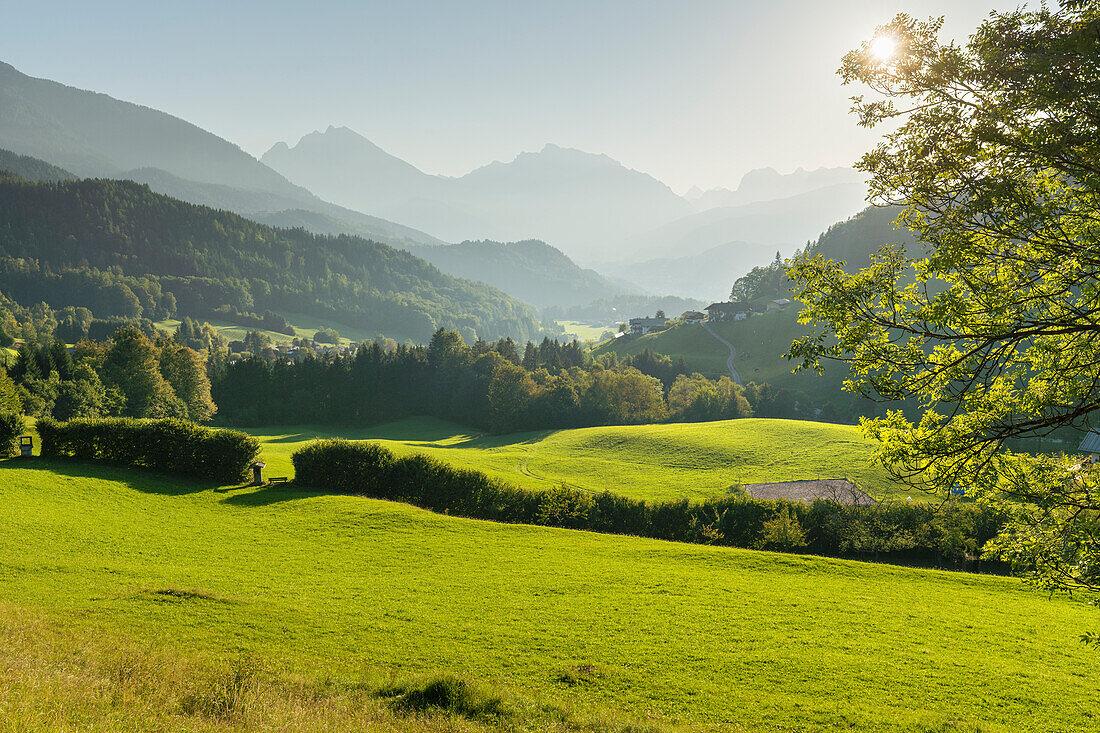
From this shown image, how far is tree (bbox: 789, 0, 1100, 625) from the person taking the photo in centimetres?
927

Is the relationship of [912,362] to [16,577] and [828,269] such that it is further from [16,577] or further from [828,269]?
[16,577]

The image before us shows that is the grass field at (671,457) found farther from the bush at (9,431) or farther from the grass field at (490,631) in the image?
the grass field at (490,631)

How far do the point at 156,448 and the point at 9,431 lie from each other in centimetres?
1021

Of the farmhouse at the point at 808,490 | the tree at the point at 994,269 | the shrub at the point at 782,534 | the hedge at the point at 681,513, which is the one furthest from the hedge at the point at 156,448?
the farmhouse at the point at 808,490

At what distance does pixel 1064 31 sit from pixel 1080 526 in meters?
9.58

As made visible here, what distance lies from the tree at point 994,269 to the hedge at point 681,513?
30.6 meters

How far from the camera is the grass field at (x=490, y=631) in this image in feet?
45.5

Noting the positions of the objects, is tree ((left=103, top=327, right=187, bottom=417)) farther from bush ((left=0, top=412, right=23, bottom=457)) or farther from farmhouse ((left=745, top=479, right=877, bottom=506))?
farmhouse ((left=745, top=479, right=877, bottom=506))

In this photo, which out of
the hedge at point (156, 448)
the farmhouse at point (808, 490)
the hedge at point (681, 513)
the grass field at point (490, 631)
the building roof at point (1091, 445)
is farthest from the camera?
the building roof at point (1091, 445)

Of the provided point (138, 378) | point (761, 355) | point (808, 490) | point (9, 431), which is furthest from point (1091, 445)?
point (138, 378)

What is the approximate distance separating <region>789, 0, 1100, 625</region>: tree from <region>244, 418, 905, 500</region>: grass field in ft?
150

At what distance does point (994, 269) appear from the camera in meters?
11.4

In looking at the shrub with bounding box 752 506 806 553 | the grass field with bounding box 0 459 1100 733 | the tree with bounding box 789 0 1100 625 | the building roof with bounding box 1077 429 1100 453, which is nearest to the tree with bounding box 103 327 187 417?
the grass field with bounding box 0 459 1100 733

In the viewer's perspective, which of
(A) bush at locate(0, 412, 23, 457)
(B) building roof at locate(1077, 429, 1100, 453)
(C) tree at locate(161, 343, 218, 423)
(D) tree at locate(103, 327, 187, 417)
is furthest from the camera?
(C) tree at locate(161, 343, 218, 423)
